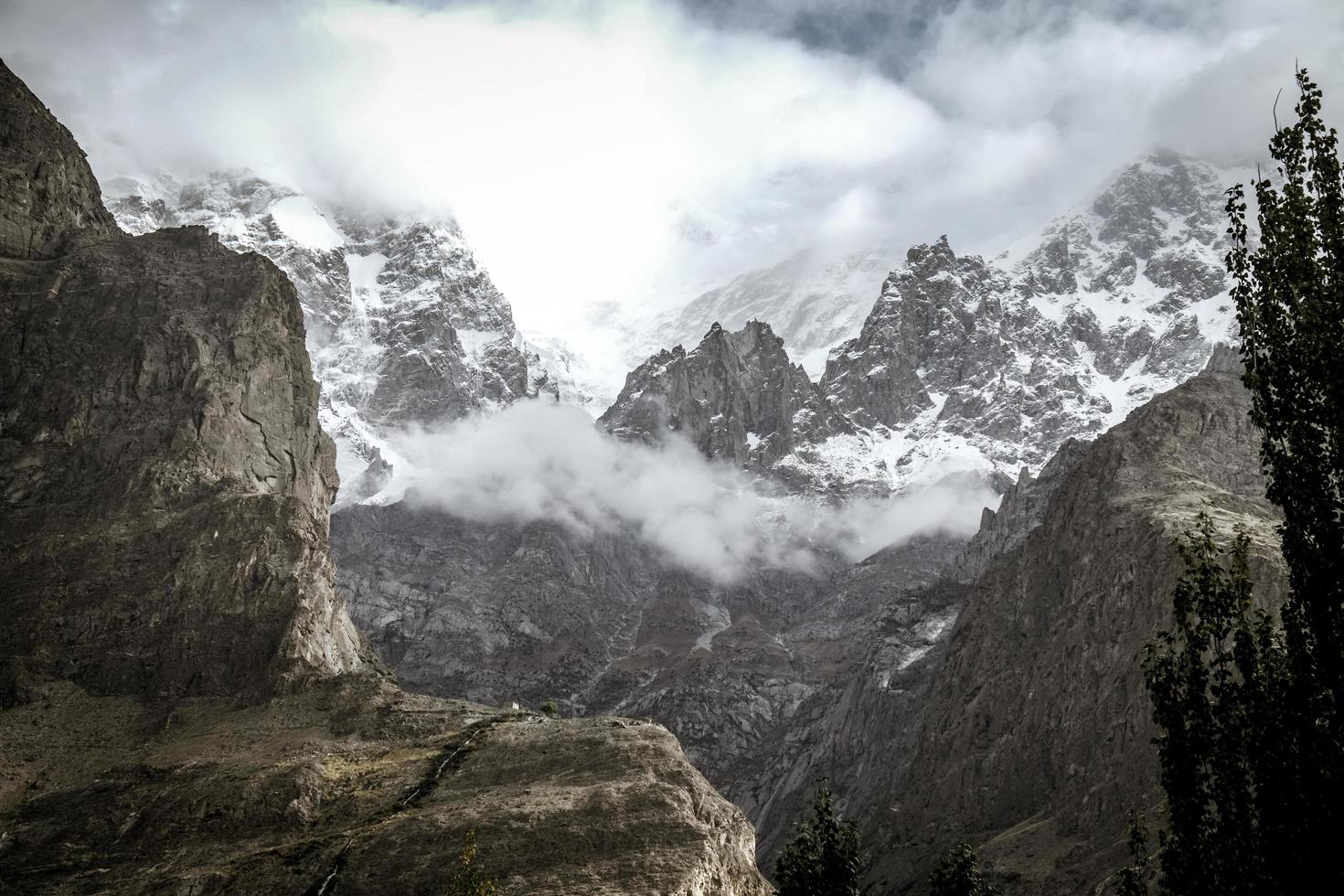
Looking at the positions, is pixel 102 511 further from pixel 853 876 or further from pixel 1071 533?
pixel 1071 533

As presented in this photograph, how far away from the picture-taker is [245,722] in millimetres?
92438

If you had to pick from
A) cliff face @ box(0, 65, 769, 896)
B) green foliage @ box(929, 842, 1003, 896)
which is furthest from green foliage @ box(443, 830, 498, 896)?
green foliage @ box(929, 842, 1003, 896)

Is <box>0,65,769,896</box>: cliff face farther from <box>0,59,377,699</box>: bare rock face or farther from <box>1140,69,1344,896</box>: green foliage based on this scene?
<box>1140,69,1344,896</box>: green foliage

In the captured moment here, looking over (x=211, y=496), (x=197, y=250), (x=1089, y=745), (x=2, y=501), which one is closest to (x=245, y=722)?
(x=211, y=496)

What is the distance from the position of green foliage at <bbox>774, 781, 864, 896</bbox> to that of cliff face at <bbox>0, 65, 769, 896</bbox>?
358cm

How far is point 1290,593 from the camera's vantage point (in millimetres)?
28469

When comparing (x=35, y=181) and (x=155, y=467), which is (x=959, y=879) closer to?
(x=155, y=467)

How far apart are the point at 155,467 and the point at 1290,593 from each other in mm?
111976

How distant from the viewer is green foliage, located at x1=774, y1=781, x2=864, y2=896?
214ft

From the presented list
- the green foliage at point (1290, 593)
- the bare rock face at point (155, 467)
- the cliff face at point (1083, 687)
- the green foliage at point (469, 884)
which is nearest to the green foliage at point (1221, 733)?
the green foliage at point (1290, 593)

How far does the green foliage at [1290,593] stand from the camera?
27016mm

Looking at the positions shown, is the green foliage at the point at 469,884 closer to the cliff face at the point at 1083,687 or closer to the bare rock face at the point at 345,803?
the bare rock face at the point at 345,803

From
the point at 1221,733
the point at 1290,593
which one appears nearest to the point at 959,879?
the point at 1221,733

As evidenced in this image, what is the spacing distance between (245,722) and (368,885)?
33784 millimetres
